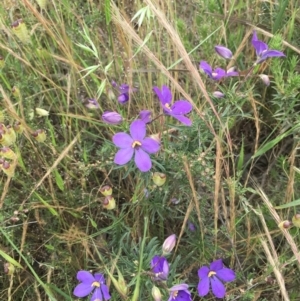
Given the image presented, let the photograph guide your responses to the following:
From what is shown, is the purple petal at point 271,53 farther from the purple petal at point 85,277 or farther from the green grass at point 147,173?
the purple petal at point 85,277

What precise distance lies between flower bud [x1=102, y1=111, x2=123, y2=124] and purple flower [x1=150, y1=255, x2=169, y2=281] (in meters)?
0.30

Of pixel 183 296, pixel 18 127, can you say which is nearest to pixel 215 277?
pixel 183 296

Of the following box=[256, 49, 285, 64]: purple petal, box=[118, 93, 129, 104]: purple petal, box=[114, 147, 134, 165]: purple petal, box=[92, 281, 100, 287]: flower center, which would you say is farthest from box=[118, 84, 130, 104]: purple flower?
box=[92, 281, 100, 287]: flower center

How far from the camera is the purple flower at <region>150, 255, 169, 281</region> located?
42.0 inches

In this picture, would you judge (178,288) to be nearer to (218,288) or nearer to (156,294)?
(156,294)

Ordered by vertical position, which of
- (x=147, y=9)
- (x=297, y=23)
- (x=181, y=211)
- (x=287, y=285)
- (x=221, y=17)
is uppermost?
(x=147, y=9)

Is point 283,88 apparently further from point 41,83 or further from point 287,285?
point 41,83

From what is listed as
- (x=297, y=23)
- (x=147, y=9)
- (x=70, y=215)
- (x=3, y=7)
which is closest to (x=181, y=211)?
(x=70, y=215)

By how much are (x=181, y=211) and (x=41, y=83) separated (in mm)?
596

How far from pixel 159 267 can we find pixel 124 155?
0.24 m

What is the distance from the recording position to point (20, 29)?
4.34 feet

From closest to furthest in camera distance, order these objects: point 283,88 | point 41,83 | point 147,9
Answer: point 147,9 < point 283,88 < point 41,83

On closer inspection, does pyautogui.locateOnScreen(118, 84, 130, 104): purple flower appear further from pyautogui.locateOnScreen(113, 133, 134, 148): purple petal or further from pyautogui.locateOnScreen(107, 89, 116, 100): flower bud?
pyautogui.locateOnScreen(113, 133, 134, 148): purple petal

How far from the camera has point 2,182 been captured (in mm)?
1473
